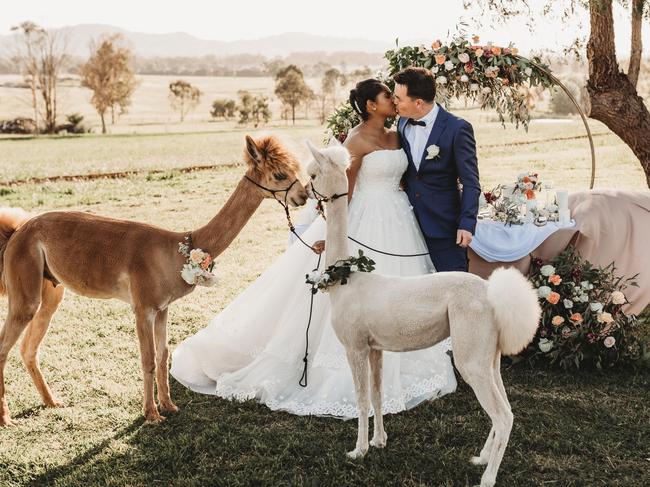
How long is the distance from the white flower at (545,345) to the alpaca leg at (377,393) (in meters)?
1.95

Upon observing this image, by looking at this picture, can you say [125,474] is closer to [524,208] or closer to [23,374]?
[23,374]

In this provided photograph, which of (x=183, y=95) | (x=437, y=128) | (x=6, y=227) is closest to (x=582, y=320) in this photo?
(x=437, y=128)

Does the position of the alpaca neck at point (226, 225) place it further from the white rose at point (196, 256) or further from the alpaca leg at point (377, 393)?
the alpaca leg at point (377, 393)

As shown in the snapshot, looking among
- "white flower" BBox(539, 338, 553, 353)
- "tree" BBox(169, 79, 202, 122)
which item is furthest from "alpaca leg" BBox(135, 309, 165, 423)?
"tree" BBox(169, 79, 202, 122)

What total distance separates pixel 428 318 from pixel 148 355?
219cm

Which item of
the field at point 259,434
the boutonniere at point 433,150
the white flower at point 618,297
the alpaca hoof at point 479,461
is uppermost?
the boutonniere at point 433,150

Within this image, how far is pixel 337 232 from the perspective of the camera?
4215 mm

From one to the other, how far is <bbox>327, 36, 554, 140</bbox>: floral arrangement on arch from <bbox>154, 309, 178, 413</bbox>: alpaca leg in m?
2.88

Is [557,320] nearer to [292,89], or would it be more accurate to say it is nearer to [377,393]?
[377,393]

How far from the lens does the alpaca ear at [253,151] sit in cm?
445

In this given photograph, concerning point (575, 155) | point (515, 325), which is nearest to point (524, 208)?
point (515, 325)

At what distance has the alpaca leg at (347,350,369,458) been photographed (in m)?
4.03

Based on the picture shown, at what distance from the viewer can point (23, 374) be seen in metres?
5.90

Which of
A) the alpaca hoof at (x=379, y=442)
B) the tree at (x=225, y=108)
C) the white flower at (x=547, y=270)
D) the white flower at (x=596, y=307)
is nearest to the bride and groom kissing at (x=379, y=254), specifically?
the alpaca hoof at (x=379, y=442)
